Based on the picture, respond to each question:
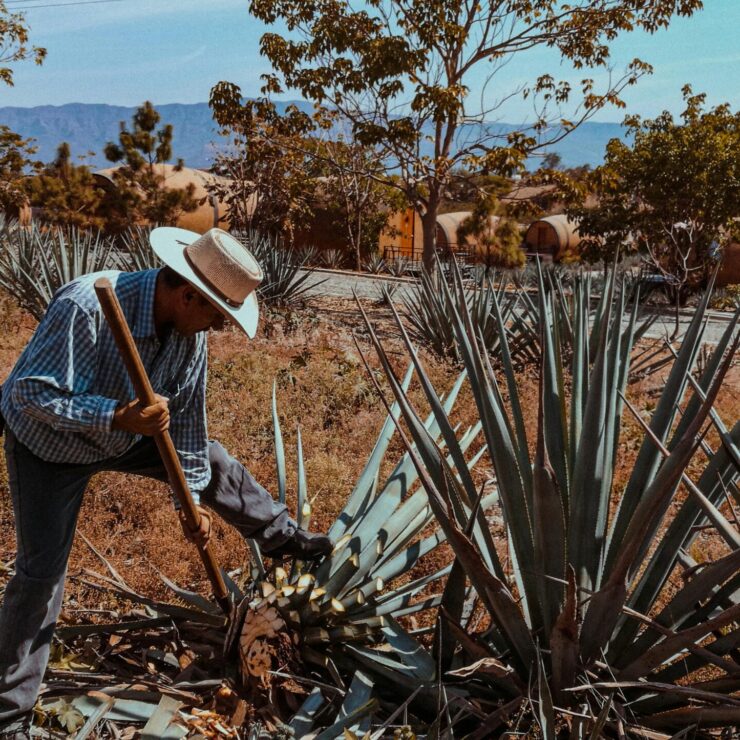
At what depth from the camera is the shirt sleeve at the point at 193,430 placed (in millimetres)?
2445

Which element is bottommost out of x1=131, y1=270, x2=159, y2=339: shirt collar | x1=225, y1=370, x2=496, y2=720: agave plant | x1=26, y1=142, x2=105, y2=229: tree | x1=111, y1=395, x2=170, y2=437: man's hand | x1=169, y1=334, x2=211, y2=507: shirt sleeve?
x1=225, y1=370, x2=496, y2=720: agave plant

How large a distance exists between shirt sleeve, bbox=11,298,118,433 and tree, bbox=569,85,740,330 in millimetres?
13325

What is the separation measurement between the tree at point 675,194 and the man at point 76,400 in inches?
514

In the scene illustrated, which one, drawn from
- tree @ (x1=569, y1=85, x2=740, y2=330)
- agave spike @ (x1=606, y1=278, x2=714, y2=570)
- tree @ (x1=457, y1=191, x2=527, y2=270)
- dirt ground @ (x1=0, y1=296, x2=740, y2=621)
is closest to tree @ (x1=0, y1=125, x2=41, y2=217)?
tree @ (x1=457, y1=191, x2=527, y2=270)

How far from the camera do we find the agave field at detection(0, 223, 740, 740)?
1.66 meters

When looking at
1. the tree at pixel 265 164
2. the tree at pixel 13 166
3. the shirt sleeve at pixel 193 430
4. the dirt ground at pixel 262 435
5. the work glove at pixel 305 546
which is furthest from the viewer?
the tree at pixel 13 166

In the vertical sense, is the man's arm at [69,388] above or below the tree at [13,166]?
below

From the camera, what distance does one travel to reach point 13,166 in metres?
21.3

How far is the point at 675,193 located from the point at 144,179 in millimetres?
14901

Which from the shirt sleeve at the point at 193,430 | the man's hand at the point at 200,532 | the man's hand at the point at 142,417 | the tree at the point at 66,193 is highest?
the tree at the point at 66,193

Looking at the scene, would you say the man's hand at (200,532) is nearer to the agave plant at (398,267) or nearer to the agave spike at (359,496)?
the agave spike at (359,496)

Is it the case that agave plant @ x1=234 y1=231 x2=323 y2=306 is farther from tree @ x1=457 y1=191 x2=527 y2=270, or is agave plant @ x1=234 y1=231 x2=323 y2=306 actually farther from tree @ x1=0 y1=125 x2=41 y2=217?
tree @ x1=0 y1=125 x2=41 y2=217

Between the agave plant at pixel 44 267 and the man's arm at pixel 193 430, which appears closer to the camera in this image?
the man's arm at pixel 193 430

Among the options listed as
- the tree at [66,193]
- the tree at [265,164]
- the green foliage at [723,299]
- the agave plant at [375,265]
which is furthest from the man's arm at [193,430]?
the tree at [66,193]
